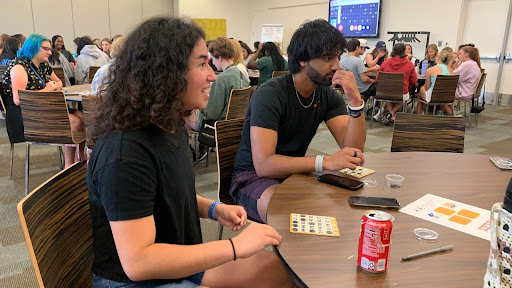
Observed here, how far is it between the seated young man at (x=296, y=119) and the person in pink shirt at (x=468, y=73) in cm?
477

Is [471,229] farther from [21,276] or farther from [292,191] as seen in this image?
[21,276]

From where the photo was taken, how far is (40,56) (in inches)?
141

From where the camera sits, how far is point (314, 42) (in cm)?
180

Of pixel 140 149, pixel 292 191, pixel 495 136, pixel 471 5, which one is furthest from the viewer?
pixel 471 5

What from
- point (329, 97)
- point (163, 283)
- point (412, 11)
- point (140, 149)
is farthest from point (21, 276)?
point (412, 11)

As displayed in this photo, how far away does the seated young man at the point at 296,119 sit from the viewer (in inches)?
66.1

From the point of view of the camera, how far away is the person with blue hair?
11.1 ft

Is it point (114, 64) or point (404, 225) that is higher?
point (114, 64)

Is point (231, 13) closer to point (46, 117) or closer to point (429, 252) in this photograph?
point (46, 117)

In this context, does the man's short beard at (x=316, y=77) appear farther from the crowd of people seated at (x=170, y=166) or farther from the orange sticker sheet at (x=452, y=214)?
the orange sticker sheet at (x=452, y=214)

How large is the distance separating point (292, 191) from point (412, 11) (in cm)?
896

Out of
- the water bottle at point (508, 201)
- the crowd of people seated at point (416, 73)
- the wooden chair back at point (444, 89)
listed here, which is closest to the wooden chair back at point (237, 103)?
the water bottle at point (508, 201)

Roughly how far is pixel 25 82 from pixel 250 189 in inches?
108

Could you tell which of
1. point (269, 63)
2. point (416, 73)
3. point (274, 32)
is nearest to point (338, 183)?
point (269, 63)
